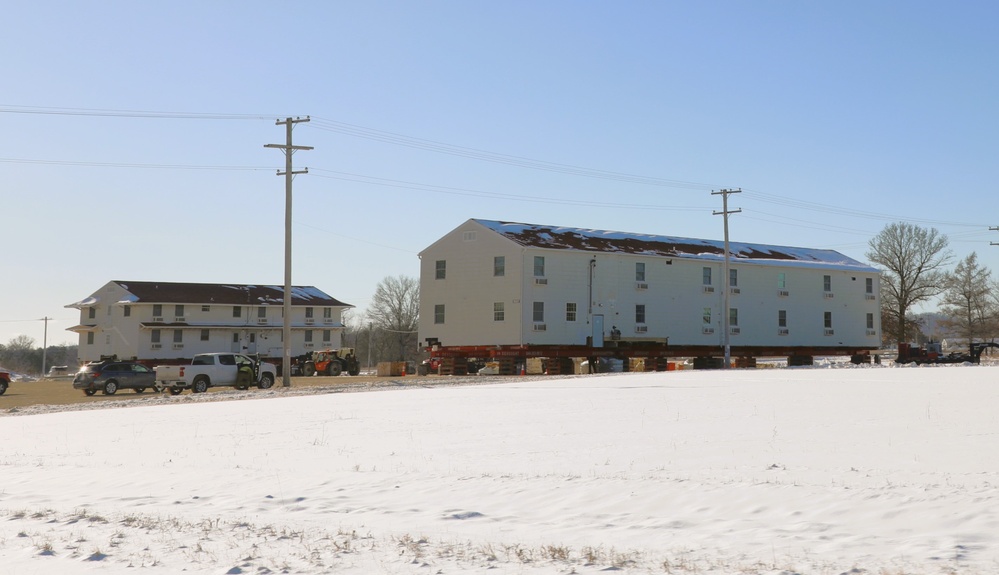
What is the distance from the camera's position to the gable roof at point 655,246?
197 feet

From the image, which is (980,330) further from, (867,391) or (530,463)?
(530,463)

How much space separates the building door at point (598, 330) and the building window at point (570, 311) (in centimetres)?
148

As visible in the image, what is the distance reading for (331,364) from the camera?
68125 millimetres

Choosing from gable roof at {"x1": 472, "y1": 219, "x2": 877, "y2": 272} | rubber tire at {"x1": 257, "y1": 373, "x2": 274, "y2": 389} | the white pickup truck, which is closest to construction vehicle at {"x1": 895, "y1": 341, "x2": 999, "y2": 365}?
gable roof at {"x1": 472, "y1": 219, "x2": 877, "y2": 272}

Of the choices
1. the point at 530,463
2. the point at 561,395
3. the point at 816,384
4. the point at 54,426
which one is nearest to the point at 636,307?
the point at 816,384

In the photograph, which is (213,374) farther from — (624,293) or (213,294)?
(213,294)

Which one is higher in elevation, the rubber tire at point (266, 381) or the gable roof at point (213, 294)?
the gable roof at point (213, 294)

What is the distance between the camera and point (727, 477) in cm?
1316

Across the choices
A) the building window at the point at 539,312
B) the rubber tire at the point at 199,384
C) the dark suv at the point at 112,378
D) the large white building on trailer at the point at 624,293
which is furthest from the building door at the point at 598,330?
the dark suv at the point at 112,378

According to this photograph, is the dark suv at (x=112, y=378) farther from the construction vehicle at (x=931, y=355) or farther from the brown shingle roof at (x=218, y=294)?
the construction vehicle at (x=931, y=355)

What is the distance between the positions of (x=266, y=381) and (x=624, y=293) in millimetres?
23250

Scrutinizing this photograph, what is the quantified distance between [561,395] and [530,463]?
51.5 ft

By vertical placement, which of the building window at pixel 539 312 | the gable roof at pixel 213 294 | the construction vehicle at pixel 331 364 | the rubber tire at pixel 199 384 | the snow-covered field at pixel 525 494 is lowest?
the snow-covered field at pixel 525 494

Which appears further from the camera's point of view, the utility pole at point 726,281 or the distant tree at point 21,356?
the distant tree at point 21,356
